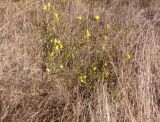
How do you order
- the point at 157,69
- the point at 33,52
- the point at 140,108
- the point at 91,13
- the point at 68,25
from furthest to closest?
the point at 91,13
the point at 68,25
the point at 33,52
the point at 157,69
the point at 140,108

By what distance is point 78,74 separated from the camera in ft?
7.09

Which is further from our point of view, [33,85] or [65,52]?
[65,52]

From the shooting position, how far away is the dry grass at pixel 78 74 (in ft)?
6.37

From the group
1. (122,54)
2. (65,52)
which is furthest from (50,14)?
(122,54)

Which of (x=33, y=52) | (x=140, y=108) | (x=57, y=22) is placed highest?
(x=57, y=22)

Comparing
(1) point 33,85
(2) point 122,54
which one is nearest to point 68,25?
(2) point 122,54

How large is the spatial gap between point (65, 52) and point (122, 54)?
399 millimetres

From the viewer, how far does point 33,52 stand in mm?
2436

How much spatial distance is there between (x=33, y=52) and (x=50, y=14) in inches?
21.9

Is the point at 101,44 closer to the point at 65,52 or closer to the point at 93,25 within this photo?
the point at 65,52

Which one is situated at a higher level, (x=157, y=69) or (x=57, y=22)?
(x=57, y=22)

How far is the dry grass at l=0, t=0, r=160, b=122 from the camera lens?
194cm

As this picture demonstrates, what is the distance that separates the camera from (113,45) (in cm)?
232

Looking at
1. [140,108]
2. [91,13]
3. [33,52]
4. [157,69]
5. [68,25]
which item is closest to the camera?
[140,108]
